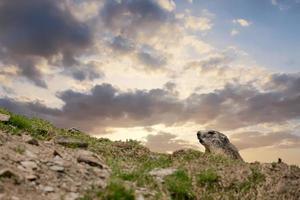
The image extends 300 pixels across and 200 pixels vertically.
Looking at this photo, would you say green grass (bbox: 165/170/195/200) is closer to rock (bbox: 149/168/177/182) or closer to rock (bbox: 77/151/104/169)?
rock (bbox: 149/168/177/182)

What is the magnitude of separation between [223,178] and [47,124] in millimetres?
14896

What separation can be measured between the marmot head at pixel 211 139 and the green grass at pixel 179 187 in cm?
1170

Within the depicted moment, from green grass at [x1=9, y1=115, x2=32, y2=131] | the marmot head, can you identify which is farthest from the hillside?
the marmot head

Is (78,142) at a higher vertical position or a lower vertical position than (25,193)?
higher

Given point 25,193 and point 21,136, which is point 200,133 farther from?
point 25,193

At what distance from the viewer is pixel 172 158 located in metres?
25.9

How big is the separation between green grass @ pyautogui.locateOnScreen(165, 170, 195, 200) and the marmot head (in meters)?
11.7

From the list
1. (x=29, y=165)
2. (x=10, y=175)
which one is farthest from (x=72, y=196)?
(x=29, y=165)

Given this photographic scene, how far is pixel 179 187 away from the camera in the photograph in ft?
63.4

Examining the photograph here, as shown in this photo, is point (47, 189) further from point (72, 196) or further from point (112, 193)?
point (112, 193)

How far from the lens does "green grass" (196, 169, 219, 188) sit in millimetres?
20578

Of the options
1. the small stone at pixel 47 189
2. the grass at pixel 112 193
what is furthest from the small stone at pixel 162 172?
the small stone at pixel 47 189

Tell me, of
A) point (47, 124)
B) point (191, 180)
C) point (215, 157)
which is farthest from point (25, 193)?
point (47, 124)

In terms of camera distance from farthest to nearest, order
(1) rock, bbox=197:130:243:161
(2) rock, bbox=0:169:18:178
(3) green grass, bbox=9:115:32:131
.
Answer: (1) rock, bbox=197:130:243:161
(3) green grass, bbox=9:115:32:131
(2) rock, bbox=0:169:18:178
